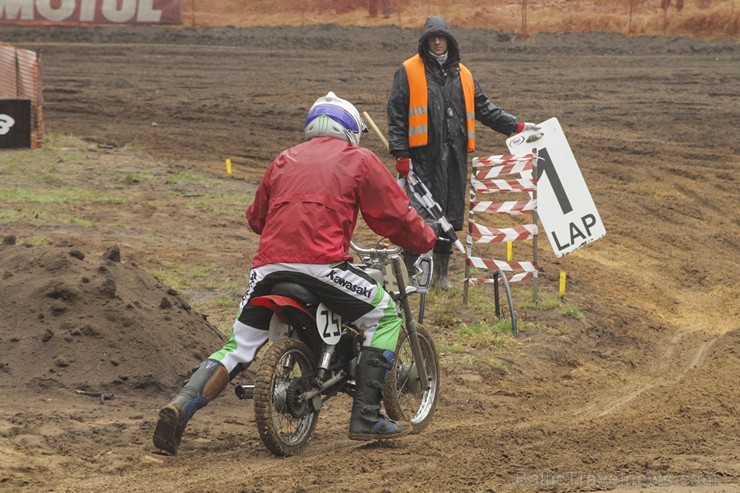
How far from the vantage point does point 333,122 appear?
679 centimetres

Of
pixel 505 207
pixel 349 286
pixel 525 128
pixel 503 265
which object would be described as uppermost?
pixel 525 128

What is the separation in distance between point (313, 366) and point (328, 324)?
28cm

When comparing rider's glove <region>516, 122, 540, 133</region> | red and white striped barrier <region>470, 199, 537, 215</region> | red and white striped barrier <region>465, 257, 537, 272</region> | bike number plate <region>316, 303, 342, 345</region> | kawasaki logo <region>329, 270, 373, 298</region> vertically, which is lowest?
red and white striped barrier <region>465, 257, 537, 272</region>

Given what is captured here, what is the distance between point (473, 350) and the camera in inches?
380

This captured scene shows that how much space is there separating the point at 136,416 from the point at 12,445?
3.38ft

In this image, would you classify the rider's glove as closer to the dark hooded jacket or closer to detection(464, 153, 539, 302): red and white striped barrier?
detection(464, 153, 539, 302): red and white striped barrier

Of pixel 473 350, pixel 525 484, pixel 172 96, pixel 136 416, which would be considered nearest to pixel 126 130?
pixel 172 96

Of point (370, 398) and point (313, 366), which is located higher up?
point (313, 366)

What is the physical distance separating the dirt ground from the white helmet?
1.85 metres

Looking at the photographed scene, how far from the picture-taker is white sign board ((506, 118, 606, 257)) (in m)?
11.2

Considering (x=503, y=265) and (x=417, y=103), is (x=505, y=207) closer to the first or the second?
(x=503, y=265)

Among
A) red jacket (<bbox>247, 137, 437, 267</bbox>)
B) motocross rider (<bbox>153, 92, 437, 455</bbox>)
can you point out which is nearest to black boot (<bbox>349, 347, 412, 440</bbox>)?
motocross rider (<bbox>153, 92, 437, 455</bbox>)

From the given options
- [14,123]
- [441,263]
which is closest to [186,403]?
[441,263]

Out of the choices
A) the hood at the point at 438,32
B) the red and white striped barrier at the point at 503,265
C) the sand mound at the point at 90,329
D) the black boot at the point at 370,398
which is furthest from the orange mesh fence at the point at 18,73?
the black boot at the point at 370,398
